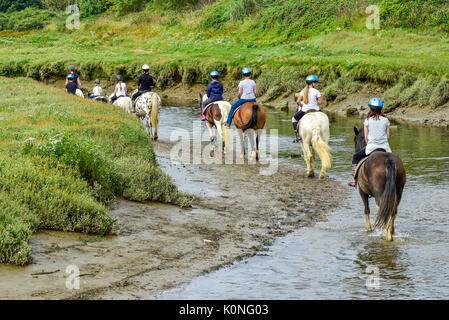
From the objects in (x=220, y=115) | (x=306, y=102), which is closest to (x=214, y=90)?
(x=220, y=115)

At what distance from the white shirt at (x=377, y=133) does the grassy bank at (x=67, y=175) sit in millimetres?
3985

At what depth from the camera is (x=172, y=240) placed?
Result: 36.1 ft

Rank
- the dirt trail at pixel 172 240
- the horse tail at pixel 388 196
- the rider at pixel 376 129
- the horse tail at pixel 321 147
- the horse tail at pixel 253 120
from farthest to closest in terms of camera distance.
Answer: the horse tail at pixel 253 120 < the horse tail at pixel 321 147 < the rider at pixel 376 129 < the horse tail at pixel 388 196 < the dirt trail at pixel 172 240

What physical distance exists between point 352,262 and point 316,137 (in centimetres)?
704

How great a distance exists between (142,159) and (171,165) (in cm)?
380

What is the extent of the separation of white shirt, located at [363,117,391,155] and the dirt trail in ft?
7.09

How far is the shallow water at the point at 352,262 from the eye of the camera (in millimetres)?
9008

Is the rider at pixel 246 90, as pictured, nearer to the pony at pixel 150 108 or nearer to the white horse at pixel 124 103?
the pony at pixel 150 108

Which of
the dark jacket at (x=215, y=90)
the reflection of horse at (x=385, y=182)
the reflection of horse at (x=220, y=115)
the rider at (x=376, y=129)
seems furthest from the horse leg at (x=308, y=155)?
the reflection of horse at (x=385, y=182)

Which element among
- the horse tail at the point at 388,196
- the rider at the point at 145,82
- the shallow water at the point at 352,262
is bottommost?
the shallow water at the point at 352,262

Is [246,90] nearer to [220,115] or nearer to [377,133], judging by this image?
[220,115]

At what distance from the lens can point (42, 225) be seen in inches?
405
